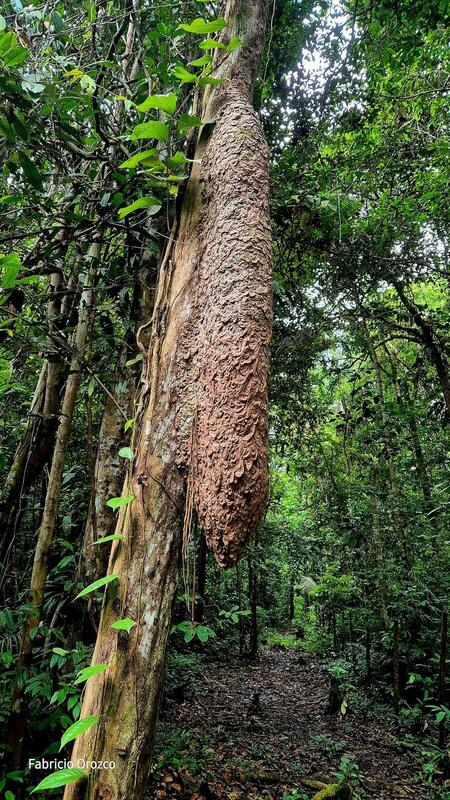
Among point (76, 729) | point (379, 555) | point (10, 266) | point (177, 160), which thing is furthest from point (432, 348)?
point (76, 729)

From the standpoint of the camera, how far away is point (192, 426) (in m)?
1.73

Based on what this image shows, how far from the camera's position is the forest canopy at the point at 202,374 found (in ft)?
5.36

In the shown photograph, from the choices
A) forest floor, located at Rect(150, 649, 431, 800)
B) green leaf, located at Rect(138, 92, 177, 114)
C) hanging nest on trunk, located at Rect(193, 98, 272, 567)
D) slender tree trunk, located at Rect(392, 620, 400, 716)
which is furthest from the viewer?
slender tree trunk, located at Rect(392, 620, 400, 716)

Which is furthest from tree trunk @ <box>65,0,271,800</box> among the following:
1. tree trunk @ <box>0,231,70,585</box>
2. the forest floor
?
the forest floor

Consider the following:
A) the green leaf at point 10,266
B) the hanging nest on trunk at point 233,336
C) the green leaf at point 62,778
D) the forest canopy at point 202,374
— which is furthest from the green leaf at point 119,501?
the green leaf at point 10,266

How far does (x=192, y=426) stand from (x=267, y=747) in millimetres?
5724

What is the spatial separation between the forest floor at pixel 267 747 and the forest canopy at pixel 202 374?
0.04 meters

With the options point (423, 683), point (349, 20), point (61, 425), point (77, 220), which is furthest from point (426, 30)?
point (423, 683)

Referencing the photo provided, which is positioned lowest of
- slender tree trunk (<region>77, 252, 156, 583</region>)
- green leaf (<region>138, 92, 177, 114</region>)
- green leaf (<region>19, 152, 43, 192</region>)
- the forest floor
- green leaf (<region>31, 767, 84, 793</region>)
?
the forest floor

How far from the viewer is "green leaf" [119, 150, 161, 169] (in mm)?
1743

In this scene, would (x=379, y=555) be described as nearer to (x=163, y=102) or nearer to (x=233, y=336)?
(x=233, y=336)

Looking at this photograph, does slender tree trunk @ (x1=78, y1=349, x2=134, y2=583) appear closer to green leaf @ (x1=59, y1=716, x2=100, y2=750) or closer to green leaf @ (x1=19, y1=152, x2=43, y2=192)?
green leaf @ (x1=19, y1=152, x2=43, y2=192)

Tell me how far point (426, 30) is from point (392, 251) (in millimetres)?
1994

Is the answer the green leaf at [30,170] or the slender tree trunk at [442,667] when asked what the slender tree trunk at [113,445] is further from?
the slender tree trunk at [442,667]
